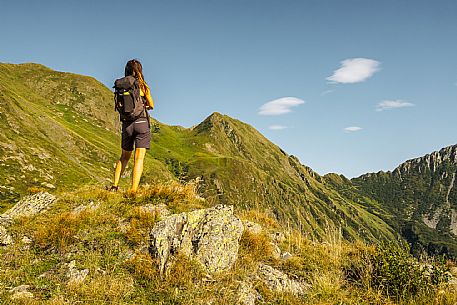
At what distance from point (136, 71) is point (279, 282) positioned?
657 cm

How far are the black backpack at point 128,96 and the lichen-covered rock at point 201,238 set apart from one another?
3.30 meters

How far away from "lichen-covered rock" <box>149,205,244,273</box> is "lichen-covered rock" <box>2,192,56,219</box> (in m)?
4.41

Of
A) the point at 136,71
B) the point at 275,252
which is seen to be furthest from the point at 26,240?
the point at 275,252

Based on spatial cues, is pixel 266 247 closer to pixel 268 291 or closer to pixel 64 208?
pixel 268 291

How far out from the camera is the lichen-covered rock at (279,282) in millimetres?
6297

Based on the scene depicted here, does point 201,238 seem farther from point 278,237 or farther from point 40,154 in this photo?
point 40,154

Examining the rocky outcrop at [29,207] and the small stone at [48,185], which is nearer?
the rocky outcrop at [29,207]

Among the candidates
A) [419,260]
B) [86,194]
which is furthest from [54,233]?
[419,260]

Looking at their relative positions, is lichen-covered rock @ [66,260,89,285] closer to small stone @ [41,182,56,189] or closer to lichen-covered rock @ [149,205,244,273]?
lichen-covered rock @ [149,205,244,273]

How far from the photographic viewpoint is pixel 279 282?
6.44 m

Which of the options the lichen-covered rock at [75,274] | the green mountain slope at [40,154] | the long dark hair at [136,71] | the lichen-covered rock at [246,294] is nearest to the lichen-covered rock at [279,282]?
the lichen-covered rock at [246,294]

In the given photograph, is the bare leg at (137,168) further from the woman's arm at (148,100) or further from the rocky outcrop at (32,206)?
the rocky outcrop at (32,206)

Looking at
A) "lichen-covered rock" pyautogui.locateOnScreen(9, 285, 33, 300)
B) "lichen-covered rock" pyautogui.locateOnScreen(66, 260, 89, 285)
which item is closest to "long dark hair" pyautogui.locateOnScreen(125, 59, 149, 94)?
"lichen-covered rock" pyautogui.locateOnScreen(66, 260, 89, 285)

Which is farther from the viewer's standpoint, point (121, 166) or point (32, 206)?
point (121, 166)
